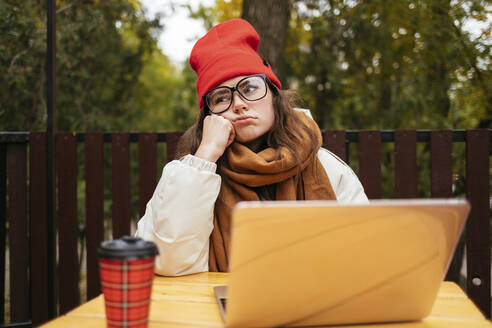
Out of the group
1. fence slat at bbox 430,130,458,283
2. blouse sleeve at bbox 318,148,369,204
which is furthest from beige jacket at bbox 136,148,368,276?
fence slat at bbox 430,130,458,283

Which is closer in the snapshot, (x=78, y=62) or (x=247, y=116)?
(x=247, y=116)

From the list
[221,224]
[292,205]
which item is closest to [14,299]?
[221,224]

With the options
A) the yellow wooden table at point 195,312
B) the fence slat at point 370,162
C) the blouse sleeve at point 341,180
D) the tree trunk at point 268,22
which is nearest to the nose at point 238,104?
the blouse sleeve at point 341,180

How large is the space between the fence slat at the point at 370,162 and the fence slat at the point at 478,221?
0.49 meters

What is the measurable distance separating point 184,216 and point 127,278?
2.27ft

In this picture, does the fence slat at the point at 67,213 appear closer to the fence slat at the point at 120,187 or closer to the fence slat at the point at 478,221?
the fence slat at the point at 120,187

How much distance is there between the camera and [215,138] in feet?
5.41

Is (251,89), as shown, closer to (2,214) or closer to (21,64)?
(2,214)

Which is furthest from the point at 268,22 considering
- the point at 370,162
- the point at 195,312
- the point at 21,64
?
the point at 195,312

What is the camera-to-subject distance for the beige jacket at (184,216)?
4.63 ft

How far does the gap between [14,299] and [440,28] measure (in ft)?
11.7

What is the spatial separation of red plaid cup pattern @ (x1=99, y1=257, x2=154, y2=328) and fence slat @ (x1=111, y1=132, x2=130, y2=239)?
6.80 ft

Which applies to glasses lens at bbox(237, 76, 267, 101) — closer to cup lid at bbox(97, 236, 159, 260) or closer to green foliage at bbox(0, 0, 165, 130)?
cup lid at bbox(97, 236, 159, 260)

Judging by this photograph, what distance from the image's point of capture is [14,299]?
2.79 metres
